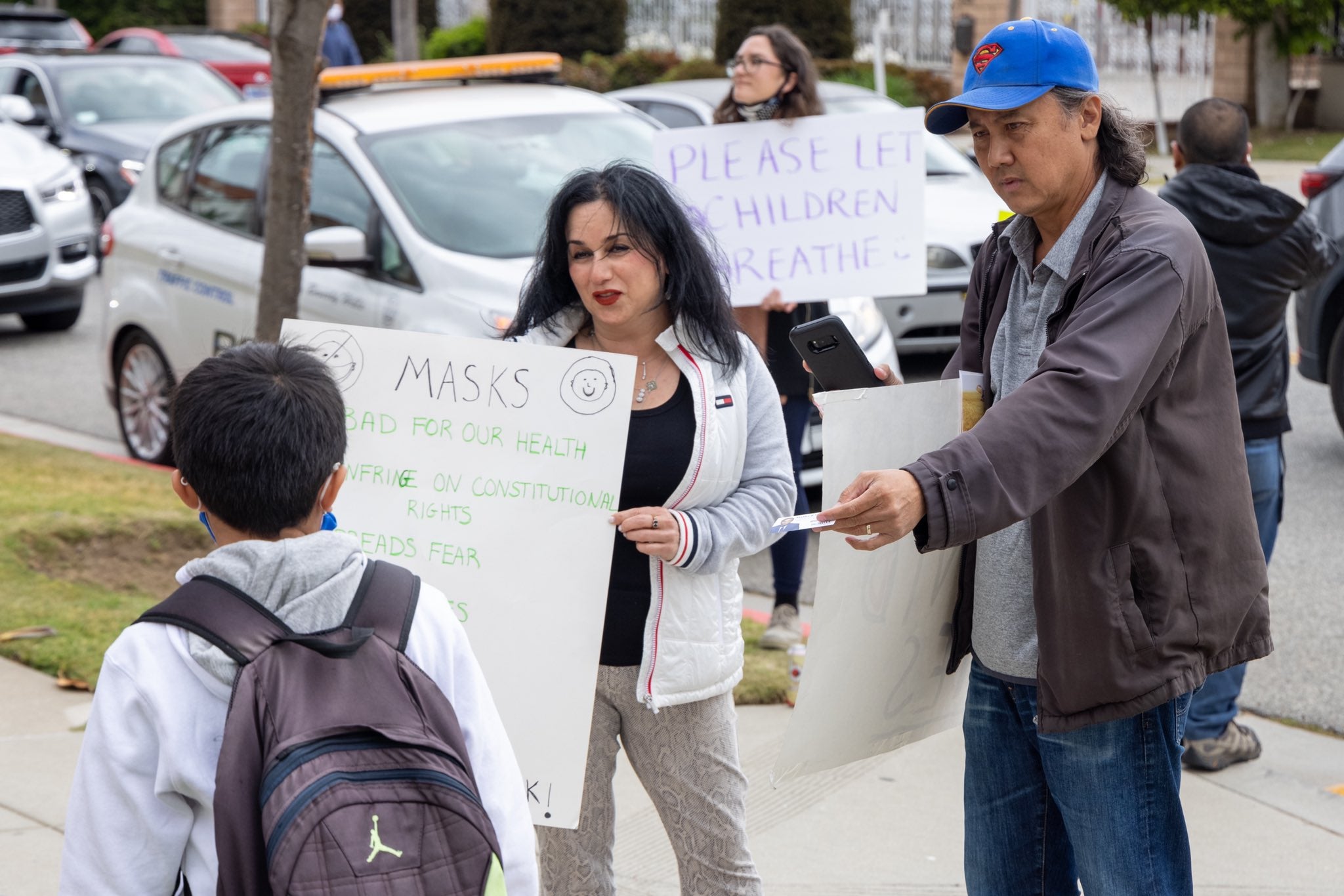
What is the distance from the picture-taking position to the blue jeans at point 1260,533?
4258mm

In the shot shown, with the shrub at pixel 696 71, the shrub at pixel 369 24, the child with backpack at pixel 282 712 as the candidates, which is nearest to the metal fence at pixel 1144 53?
the shrub at pixel 696 71

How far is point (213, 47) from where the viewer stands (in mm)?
23438

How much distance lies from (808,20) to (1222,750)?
21270 mm

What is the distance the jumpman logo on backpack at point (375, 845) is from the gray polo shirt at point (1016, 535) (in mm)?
1174

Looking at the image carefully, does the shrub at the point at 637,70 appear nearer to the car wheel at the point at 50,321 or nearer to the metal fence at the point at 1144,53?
the metal fence at the point at 1144,53

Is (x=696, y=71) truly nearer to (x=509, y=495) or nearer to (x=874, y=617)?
(x=509, y=495)

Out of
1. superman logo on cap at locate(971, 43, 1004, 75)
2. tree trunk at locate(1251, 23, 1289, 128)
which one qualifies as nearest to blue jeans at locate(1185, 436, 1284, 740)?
superman logo on cap at locate(971, 43, 1004, 75)

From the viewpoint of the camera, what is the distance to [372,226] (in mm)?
6566

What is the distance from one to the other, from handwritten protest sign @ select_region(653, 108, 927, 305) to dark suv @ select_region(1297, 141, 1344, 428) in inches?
119

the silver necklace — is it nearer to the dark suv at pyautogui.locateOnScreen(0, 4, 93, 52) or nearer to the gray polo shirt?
the gray polo shirt

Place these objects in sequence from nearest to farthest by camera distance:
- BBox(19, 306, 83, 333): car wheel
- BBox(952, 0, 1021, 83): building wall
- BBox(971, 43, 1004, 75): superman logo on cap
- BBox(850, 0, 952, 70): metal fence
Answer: BBox(971, 43, 1004, 75): superman logo on cap
BBox(19, 306, 83, 333): car wheel
BBox(952, 0, 1021, 83): building wall
BBox(850, 0, 952, 70): metal fence

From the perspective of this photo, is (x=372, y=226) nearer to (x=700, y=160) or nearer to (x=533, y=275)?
(x=700, y=160)

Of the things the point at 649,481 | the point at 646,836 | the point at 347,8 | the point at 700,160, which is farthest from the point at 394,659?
the point at 347,8

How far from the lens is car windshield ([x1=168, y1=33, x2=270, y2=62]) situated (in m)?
22.9
